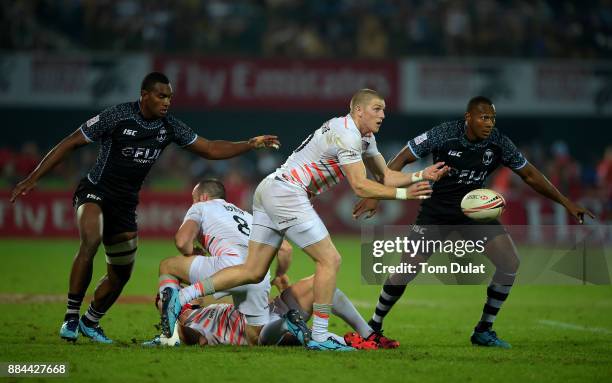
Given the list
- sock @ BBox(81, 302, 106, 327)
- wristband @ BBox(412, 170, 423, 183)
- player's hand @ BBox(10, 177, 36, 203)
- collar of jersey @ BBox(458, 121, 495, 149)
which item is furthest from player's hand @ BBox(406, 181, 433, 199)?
player's hand @ BBox(10, 177, 36, 203)

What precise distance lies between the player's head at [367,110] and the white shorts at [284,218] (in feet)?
2.59

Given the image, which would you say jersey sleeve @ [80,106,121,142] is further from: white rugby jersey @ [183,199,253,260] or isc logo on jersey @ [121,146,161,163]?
white rugby jersey @ [183,199,253,260]

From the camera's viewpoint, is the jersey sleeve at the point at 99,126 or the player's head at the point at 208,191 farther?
the player's head at the point at 208,191

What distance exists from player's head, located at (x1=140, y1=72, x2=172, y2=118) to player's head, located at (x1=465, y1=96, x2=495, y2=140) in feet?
9.37

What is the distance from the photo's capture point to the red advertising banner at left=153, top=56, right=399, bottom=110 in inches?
974

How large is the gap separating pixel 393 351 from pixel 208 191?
2491 mm

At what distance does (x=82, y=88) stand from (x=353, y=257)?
Answer: 9224mm

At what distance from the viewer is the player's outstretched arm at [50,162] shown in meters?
8.45

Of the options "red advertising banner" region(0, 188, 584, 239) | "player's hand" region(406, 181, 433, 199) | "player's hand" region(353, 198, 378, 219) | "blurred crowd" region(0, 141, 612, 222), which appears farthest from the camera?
"blurred crowd" region(0, 141, 612, 222)

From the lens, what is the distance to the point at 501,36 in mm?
25438

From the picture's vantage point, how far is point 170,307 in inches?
322

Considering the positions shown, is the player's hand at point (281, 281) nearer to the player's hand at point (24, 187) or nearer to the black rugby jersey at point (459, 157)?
the black rugby jersey at point (459, 157)

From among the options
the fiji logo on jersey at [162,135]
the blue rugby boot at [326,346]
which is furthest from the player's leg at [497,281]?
the fiji logo on jersey at [162,135]

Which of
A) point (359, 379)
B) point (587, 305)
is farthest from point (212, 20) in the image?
point (359, 379)
